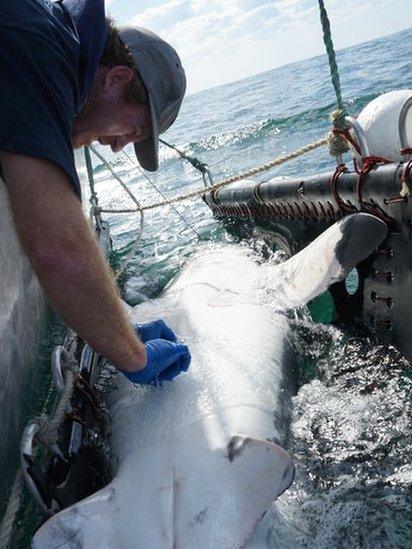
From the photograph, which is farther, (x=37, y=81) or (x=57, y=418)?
(x=57, y=418)

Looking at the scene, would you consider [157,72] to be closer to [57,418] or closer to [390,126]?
Result: [390,126]

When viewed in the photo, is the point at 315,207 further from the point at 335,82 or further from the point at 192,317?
the point at 192,317

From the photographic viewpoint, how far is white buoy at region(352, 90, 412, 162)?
311 centimetres

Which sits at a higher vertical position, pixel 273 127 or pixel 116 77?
pixel 116 77

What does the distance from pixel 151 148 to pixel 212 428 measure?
1353 mm

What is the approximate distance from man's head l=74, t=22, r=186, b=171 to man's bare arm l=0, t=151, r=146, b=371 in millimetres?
706

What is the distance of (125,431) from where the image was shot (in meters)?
2.59

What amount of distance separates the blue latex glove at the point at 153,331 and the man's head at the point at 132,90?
1.01 m

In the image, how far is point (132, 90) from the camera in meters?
2.42

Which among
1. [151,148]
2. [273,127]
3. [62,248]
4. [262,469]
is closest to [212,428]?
[262,469]

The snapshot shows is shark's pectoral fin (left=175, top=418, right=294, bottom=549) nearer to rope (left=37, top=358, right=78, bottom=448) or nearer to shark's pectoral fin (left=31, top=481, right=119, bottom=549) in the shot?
shark's pectoral fin (left=31, top=481, right=119, bottom=549)

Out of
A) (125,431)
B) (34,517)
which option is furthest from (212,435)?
(34,517)

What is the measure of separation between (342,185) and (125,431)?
196 centimetres

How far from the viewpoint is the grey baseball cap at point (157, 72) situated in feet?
8.02
